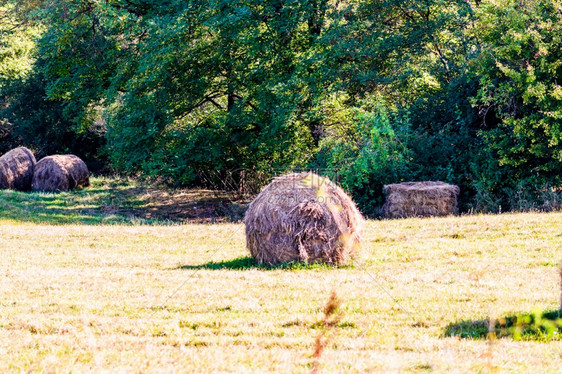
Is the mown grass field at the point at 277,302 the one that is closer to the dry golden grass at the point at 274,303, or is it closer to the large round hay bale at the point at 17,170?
the dry golden grass at the point at 274,303

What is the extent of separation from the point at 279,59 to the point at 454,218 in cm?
1006

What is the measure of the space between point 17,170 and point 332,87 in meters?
16.0

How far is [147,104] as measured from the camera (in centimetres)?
2395

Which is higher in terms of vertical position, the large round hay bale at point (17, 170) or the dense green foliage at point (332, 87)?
the dense green foliage at point (332, 87)

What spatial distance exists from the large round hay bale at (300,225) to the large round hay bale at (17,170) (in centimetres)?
2146

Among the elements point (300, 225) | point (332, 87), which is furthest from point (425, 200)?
point (300, 225)

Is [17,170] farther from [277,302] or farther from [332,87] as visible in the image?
[277,302]

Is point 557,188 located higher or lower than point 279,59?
lower

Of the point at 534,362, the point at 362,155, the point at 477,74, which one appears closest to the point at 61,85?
the point at 362,155

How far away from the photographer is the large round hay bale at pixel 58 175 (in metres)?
29.8

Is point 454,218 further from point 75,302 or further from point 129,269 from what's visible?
point 75,302

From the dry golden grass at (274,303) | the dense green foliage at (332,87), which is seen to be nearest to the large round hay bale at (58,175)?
the dense green foliage at (332,87)

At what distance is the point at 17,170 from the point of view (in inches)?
1204

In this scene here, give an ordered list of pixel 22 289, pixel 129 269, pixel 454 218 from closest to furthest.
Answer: pixel 22 289
pixel 129 269
pixel 454 218
